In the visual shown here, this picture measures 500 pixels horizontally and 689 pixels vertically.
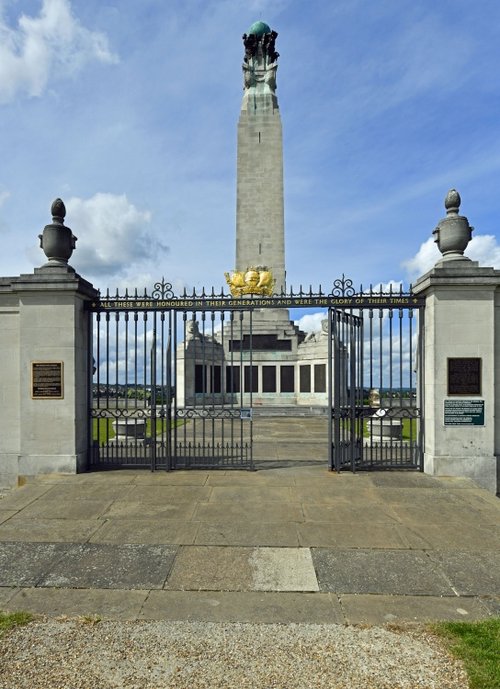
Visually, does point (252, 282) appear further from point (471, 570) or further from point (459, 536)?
point (471, 570)

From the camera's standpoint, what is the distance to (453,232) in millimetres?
A: 9289

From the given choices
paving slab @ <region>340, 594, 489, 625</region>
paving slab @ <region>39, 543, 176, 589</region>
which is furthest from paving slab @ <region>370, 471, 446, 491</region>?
paving slab @ <region>39, 543, 176, 589</region>

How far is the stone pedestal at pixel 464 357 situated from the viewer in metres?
8.90

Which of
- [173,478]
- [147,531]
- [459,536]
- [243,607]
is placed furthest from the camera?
[173,478]

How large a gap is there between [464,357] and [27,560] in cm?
807

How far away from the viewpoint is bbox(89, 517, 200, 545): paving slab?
5.84 meters

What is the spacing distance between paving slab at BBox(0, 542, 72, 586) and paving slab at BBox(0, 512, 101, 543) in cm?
20

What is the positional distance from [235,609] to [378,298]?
22.7 ft

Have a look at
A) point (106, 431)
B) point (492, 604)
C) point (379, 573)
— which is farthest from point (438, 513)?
point (106, 431)

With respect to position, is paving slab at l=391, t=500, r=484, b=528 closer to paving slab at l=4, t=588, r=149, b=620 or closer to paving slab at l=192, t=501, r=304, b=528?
paving slab at l=192, t=501, r=304, b=528

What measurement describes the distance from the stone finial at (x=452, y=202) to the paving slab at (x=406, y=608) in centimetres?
760

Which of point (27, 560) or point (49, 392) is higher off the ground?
point (49, 392)

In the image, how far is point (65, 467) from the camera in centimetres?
907

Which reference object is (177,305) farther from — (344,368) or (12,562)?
(12,562)
